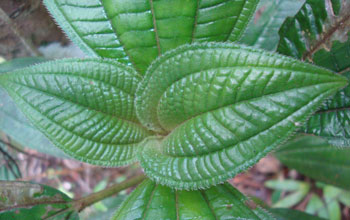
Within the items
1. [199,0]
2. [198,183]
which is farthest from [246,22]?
[198,183]

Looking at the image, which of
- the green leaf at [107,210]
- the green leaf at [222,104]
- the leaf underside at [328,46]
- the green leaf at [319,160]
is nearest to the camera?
the green leaf at [222,104]

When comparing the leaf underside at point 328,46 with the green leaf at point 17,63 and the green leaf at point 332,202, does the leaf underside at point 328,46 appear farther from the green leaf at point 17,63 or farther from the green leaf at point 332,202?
the green leaf at point 332,202

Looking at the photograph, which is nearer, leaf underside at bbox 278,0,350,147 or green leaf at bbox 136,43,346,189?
green leaf at bbox 136,43,346,189

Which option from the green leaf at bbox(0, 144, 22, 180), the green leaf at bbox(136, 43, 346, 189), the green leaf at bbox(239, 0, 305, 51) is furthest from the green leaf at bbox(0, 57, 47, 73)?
the green leaf at bbox(239, 0, 305, 51)

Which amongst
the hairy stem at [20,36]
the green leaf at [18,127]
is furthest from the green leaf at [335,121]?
the hairy stem at [20,36]

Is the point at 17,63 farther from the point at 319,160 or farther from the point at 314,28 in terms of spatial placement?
the point at 319,160

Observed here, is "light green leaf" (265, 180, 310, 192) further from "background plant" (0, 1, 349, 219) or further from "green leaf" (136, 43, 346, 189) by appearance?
"green leaf" (136, 43, 346, 189)
